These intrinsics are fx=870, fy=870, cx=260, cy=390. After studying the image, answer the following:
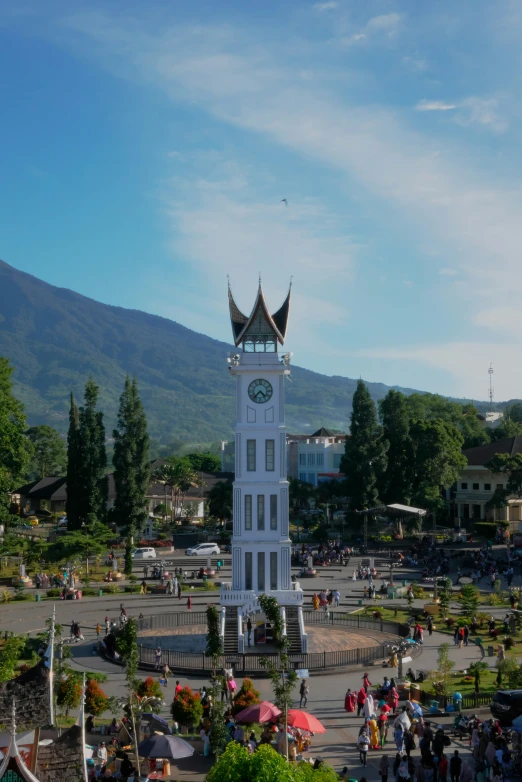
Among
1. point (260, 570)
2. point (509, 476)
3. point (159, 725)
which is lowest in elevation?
point (159, 725)

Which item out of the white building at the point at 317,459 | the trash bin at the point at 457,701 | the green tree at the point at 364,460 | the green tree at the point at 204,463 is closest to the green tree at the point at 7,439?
the green tree at the point at 364,460

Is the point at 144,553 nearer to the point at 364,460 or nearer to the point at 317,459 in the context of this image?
the point at 364,460

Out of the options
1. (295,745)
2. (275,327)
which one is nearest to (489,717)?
(295,745)

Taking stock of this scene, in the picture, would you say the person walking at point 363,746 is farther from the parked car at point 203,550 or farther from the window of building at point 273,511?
the parked car at point 203,550

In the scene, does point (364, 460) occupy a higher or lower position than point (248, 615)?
higher

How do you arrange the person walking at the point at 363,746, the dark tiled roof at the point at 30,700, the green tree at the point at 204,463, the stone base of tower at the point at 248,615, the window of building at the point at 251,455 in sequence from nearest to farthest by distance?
1. the dark tiled roof at the point at 30,700
2. the person walking at the point at 363,746
3. the stone base of tower at the point at 248,615
4. the window of building at the point at 251,455
5. the green tree at the point at 204,463

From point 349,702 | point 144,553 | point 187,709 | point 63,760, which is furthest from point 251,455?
point 144,553
